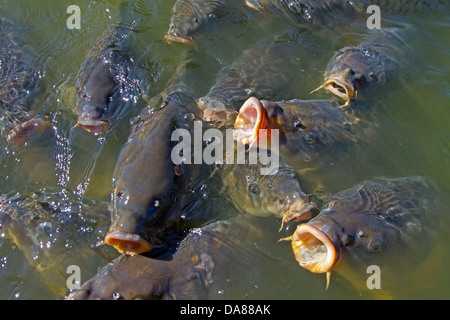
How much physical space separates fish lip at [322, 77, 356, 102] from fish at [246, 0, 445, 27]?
1.44 m

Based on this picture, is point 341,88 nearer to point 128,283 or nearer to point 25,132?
point 128,283

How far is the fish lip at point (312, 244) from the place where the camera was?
10.9 feet

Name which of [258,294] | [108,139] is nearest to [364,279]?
[258,294]

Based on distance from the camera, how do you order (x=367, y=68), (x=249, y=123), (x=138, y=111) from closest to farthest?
(x=249, y=123) < (x=138, y=111) < (x=367, y=68)

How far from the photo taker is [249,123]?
4512 mm

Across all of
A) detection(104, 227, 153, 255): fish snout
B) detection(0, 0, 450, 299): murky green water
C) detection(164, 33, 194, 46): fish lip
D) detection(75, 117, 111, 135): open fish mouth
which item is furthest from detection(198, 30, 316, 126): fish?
detection(104, 227, 153, 255): fish snout

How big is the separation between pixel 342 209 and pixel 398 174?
3.93 ft

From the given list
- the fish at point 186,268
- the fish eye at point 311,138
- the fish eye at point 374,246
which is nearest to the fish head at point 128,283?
the fish at point 186,268

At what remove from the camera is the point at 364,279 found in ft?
12.1

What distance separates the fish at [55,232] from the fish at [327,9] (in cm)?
398

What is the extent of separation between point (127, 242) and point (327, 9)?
4.74 metres

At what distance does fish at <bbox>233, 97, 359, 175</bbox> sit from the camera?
428cm

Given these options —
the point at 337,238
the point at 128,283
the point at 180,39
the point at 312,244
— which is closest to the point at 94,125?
the point at 180,39

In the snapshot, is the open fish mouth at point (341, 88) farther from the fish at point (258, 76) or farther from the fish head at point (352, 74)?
the fish at point (258, 76)
